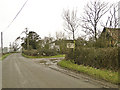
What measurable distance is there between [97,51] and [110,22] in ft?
17.2

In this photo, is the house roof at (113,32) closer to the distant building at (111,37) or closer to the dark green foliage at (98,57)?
the distant building at (111,37)

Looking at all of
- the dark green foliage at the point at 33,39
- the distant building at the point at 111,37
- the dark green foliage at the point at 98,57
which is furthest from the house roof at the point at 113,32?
the dark green foliage at the point at 33,39

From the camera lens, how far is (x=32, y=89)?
5.38m

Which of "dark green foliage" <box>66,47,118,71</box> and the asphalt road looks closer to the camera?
the asphalt road

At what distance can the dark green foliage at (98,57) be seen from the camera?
8.52 metres

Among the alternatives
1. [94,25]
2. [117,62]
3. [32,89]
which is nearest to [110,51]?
[117,62]

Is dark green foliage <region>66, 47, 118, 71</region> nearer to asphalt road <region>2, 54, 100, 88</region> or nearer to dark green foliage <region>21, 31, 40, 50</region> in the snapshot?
asphalt road <region>2, 54, 100, 88</region>

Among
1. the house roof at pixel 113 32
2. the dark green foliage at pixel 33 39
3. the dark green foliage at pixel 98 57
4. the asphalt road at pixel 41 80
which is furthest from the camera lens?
the dark green foliage at pixel 33 39

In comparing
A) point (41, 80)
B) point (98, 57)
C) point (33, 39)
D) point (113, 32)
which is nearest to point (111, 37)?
point (113, 32)

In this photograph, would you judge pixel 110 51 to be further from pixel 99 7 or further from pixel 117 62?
pixel 99 7

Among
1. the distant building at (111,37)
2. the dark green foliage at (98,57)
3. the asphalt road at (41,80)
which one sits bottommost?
the asphalt road at (41,80)

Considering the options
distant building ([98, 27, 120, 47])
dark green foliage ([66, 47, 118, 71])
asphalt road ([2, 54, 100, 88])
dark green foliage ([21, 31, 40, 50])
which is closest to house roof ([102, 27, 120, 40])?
distant building ([98, 27, 120, 47])

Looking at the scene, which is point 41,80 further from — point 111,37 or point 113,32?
point 113,32

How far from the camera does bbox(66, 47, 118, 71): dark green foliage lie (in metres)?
8.52
